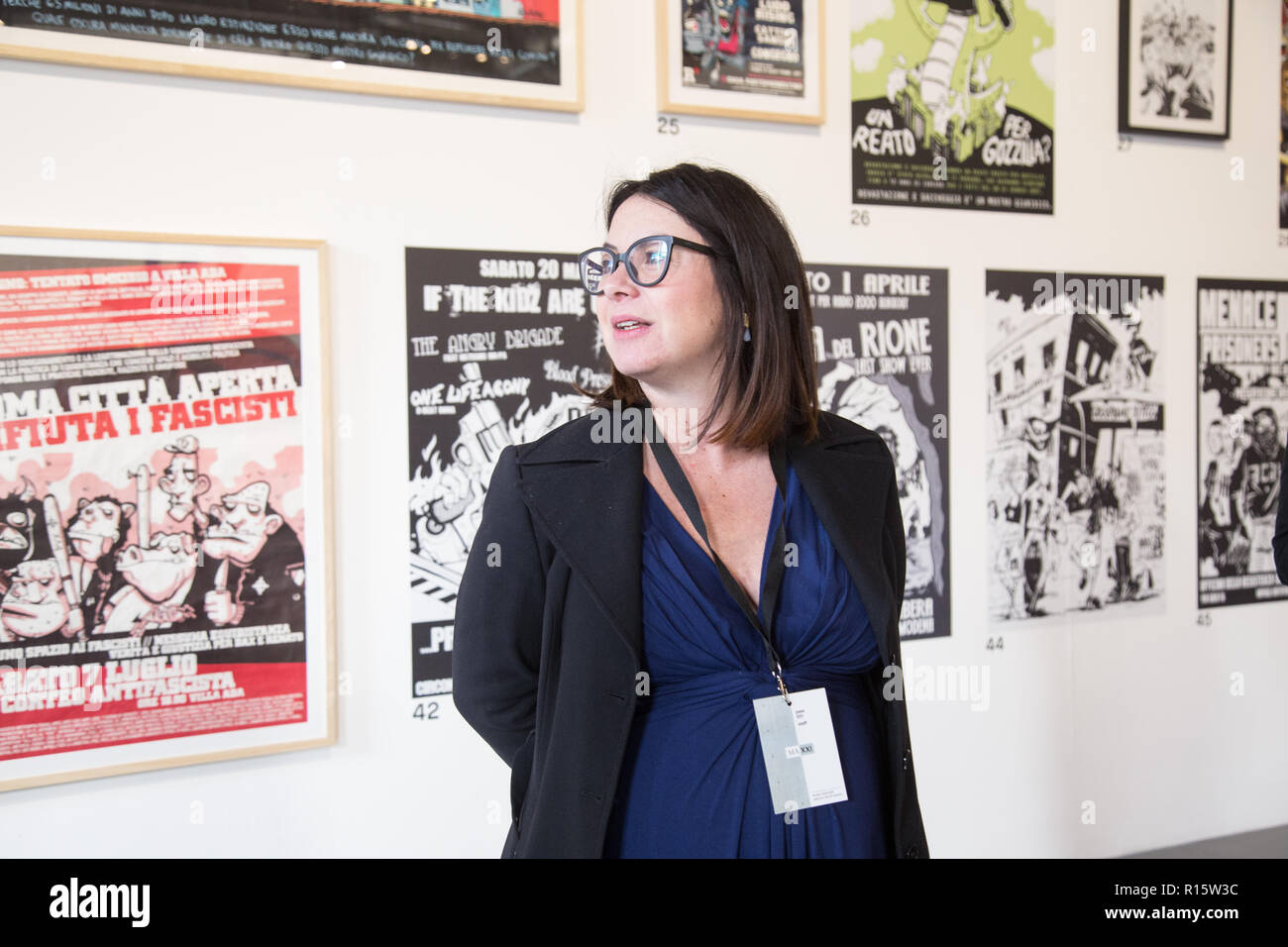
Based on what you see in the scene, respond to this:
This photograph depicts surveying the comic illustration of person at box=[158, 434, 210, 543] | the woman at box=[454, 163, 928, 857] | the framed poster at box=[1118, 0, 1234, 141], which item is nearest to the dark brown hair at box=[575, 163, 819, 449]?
the woman at box=[454, 163, 928, 857]

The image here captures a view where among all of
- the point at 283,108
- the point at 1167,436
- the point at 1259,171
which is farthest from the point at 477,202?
the point at 1259,171

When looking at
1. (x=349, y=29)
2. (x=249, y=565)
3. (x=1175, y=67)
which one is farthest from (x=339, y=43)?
(x=1175, y=67)

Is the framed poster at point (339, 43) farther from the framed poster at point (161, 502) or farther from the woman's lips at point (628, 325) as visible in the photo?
the woman's lips at point (628, 325)

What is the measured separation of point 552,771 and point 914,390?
5.78 feet

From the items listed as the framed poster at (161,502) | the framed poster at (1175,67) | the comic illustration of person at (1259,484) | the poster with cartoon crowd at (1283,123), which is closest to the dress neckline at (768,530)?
the framed poster at (161,502)

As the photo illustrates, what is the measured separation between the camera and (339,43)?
2.11 meters

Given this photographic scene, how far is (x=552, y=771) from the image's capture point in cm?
127

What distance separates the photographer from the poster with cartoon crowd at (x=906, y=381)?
2.56m

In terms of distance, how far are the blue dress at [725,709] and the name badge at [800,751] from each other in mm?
19

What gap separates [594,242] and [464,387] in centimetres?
→ 49

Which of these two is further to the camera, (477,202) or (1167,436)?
(1167,436)

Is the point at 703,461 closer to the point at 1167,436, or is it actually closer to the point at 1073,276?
the point at 1073,276
